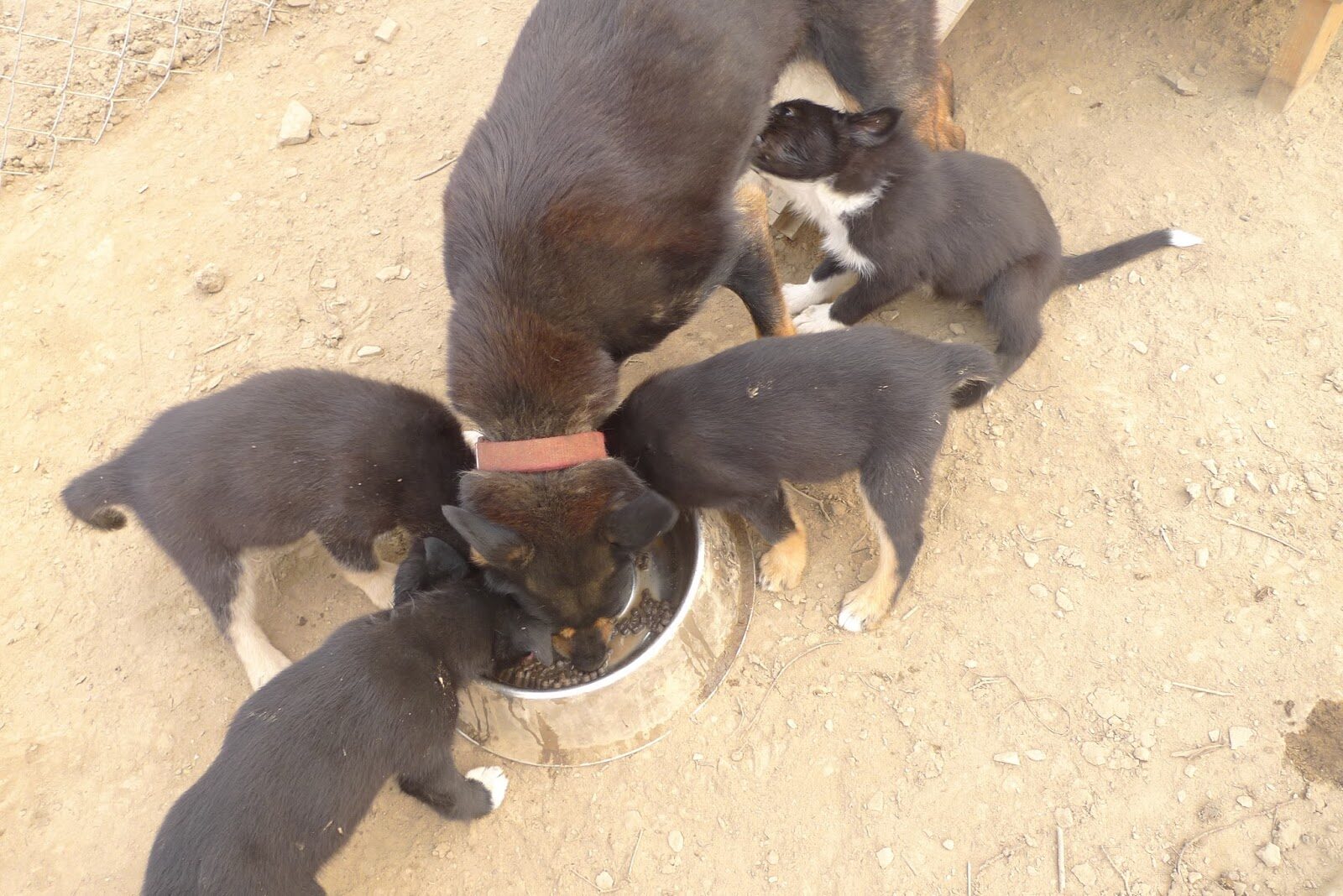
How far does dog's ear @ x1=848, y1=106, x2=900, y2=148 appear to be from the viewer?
3.75m

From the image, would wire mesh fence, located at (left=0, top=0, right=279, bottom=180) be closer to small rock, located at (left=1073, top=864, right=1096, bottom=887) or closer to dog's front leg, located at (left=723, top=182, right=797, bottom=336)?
dog's front leg, located at (left=723, top=182, right=797, bottom=336)

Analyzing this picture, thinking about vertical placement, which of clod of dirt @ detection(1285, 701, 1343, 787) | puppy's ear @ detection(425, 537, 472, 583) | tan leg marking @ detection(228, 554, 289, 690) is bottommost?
tan leg marking @ detection(228, 554, 289, 690)

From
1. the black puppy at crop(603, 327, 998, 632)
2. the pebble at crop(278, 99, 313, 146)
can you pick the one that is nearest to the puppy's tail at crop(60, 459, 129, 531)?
the black puppy at crop(603, 327, 998, 632)

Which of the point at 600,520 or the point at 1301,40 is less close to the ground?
the point at 1301,40

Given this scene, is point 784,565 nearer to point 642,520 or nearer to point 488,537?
point 642,520

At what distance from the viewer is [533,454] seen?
307 centimetres

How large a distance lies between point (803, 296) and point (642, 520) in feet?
7.09

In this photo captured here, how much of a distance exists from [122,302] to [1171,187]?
571cm

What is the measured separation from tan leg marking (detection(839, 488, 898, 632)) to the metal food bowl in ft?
1.44

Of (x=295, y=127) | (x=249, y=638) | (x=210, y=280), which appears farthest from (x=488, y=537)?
(x=295, y=127)

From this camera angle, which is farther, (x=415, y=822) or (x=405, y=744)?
(x=415, y=822)

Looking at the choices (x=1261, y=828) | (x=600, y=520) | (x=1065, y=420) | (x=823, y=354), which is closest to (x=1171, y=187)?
(x=1065, y=420)

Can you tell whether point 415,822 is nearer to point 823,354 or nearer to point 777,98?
point 823,354

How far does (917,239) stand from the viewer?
3898mm
